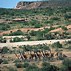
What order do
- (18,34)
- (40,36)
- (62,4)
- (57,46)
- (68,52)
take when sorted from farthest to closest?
(62,4), (18,34), (40,36), (57,46), (68,52)

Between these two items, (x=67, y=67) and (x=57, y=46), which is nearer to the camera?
(x=67, y=67)

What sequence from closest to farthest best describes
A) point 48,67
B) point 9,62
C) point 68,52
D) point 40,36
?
point 48,67
point 9,62
point 68,52
point 40,36

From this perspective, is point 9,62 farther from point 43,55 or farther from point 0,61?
point 43,55

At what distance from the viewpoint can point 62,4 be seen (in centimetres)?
19925

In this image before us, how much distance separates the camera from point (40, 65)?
3158cm

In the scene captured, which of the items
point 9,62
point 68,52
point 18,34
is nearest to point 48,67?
point 9,62

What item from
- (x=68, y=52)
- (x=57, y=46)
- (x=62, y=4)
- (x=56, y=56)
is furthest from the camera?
(x=62, y=4)

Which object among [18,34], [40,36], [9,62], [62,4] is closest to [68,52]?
[9,62]

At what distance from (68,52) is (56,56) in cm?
335

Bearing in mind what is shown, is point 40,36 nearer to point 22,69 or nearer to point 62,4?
point 22,69

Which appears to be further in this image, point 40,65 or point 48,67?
point 40,65

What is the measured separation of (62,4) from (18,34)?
454 feet

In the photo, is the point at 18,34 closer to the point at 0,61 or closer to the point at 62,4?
the point at 0,61

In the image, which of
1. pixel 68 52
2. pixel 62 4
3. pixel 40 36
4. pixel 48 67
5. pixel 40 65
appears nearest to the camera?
pixel 48 67
